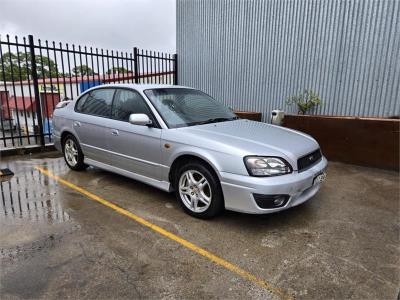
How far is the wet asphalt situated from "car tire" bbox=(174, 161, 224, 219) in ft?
0.47

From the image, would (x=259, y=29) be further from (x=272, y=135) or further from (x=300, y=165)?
(x=300, y=165)

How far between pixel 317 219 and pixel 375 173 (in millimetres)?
2857

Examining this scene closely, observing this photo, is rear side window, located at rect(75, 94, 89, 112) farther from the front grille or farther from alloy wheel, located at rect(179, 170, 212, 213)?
the front grille

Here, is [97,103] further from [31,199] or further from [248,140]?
[248,140]

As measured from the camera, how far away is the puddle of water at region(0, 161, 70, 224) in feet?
11.2

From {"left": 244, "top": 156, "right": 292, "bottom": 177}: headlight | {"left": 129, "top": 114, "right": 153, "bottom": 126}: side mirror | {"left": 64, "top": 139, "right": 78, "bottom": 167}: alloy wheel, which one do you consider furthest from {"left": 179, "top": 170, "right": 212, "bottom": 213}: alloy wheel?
{"left": 64, "top": 139, "right": 78, "bottom": 167}: alloy wheel

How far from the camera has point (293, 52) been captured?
7418 millimetres

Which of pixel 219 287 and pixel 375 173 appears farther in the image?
pixel 375 173

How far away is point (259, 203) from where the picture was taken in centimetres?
290

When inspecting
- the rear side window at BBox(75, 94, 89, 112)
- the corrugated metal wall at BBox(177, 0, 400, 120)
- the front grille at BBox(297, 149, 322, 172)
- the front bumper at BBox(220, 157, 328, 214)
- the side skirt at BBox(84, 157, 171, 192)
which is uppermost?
the corrugated metal wall at BBox(177, 0, 400, 120)

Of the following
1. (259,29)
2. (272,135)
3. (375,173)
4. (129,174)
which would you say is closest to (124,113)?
(129,174)

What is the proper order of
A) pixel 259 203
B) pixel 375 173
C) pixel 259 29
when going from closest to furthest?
pixel 259 203 → pixel 375 173 → pixel 259 29

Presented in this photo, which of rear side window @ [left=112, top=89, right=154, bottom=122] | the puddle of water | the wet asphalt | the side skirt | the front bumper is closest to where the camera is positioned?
A: the wet asphalt

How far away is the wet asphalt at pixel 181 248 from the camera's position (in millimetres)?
2254
